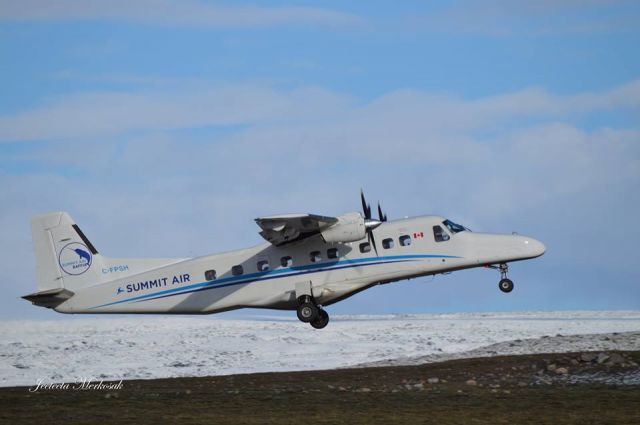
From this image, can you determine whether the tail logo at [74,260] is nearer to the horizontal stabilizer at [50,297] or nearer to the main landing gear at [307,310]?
the horizontal stabilizer at [50,297]

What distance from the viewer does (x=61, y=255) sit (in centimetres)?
3116

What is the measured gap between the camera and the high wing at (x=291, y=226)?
27.3 meters

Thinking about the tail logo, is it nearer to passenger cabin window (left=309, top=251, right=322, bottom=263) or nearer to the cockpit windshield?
passenger cabin window (left=309, top=251, right=322, bottom=263)

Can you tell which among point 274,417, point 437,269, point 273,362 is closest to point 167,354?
point 273,362

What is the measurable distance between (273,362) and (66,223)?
11.7 metres

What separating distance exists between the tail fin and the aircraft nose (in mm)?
13836

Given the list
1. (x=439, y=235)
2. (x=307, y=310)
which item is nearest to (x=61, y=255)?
(x=307, y=310)

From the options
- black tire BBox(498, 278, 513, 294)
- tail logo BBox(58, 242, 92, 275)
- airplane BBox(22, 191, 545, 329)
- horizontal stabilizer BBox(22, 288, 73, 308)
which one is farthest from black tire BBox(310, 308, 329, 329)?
Answer: horizontal stabilizer BBox(22, 288, 73, 308)

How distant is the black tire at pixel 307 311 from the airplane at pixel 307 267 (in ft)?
0.10

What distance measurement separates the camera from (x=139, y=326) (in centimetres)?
4719

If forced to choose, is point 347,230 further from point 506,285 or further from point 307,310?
point 506,285

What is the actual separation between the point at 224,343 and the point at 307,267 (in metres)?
15.6

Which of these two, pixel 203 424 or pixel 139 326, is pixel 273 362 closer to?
pixel 139 326

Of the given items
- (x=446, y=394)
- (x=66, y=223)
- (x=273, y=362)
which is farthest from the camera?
(x=273, y=362)
